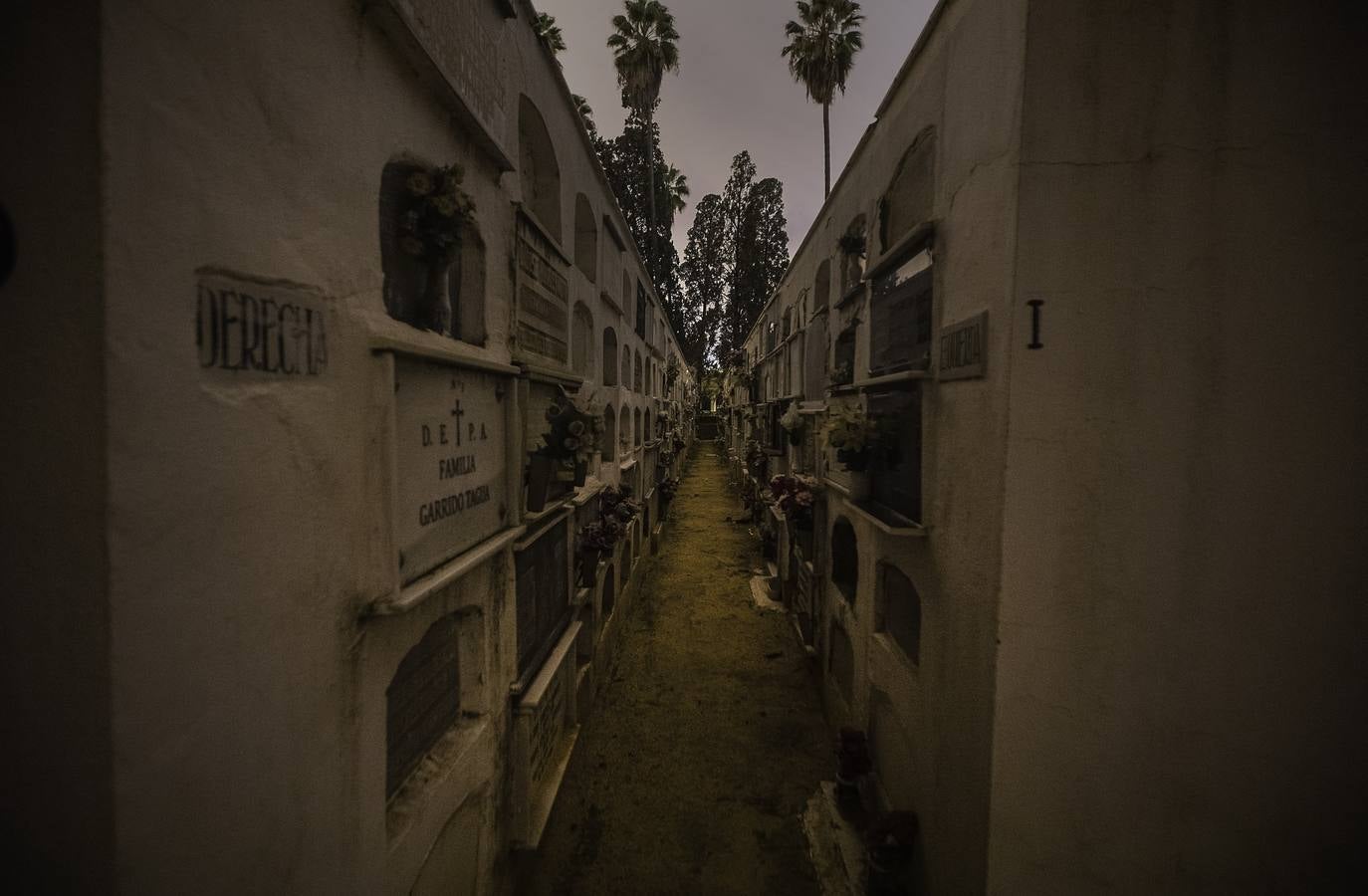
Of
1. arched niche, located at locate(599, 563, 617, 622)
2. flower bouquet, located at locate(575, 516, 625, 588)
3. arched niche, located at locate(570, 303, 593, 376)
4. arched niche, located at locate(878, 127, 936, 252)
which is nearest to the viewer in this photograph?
arched niche, located at locate(878, 127, 936, 252)

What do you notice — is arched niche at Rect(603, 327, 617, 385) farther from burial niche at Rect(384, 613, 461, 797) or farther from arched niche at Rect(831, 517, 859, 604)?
burial niche at Rect(384, 613, 461, 797)

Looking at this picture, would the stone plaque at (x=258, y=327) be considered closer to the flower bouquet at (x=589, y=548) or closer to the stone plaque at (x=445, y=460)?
the stone plaque at (x=445, y=460)

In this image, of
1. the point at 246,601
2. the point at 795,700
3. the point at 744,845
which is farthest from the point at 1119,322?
the point at 795,700

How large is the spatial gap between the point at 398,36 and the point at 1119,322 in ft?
13.3

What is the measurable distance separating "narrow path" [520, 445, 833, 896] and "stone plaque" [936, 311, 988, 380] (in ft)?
15.1

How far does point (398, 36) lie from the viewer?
2.50 meters

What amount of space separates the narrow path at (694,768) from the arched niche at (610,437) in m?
3.36

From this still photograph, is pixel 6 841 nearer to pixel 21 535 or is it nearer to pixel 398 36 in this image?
pixel 21 535

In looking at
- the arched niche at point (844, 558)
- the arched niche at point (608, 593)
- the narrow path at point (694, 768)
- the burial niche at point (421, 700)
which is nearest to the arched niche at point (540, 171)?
the burial niche at point (421, 700)

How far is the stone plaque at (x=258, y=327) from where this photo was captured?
5.39 ft

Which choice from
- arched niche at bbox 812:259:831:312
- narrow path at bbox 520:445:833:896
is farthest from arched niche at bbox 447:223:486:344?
arched niche at bbox 812:259:831:312

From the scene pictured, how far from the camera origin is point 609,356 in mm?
8875

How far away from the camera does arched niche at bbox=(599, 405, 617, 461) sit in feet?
27.6

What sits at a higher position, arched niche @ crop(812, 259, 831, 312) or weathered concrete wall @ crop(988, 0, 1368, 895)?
arched niche @ crop(812, 259, 831, 312)
